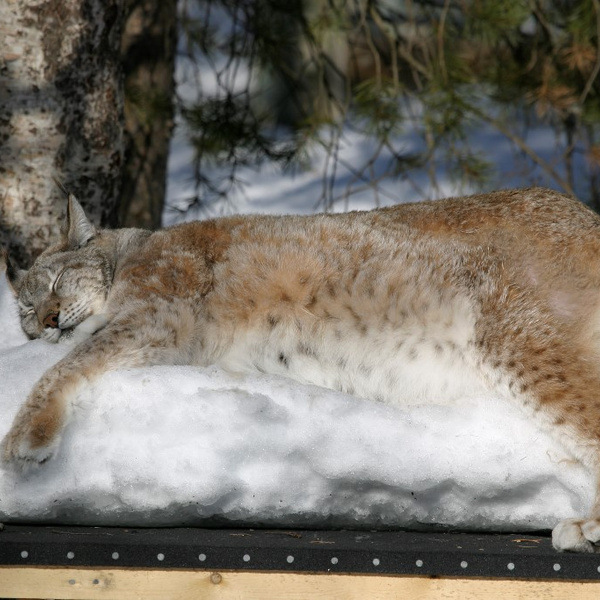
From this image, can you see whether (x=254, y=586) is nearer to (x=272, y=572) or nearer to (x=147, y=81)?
(x=272, y=572)

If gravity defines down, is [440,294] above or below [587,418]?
above

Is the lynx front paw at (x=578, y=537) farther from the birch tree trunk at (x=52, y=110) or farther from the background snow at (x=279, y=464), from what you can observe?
the birch tree trunk at (x=52, y=110)

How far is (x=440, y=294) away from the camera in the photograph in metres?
2.61

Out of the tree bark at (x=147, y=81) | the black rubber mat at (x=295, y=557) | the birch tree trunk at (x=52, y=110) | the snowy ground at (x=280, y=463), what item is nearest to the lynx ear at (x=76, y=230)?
the birch tree trunk at (x=52, y=110)

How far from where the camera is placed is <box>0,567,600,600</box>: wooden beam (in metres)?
2.04

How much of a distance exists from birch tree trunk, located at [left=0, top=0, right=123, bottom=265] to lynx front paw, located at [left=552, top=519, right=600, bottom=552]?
230 centimetres

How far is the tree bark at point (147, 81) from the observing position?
191 inches

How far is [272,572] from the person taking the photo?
2.04 meters

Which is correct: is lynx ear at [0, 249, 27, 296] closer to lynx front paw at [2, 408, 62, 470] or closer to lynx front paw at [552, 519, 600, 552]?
lynx front paw at [2, 408, 62, 470]

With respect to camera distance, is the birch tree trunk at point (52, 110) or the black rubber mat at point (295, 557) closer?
the black rubber mat at point (295, 557)

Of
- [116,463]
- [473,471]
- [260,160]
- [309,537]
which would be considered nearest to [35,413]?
[116,463]

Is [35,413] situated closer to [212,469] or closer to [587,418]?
[212,469]

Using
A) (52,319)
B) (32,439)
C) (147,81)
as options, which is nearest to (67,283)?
(52,319)

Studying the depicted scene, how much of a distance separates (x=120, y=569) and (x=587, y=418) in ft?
4.20
